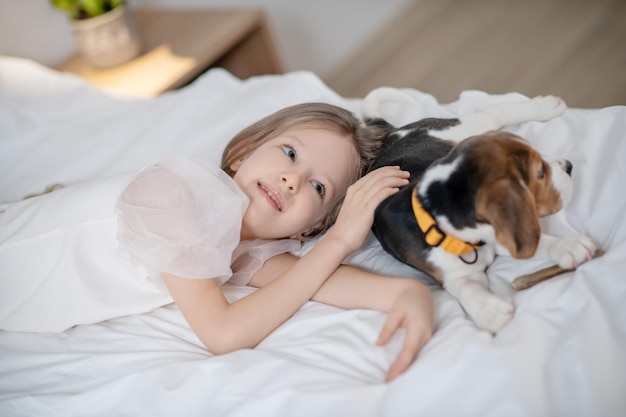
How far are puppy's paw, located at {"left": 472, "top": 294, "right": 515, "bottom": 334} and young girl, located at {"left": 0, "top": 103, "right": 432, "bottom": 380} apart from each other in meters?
0.09

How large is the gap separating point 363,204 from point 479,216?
0.28 metres

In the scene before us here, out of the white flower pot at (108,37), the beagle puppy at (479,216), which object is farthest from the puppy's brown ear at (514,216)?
the white flower pot at (108,37)

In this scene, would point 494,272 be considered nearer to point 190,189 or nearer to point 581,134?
point 581,134

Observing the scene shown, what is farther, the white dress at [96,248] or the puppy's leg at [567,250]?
the white dress at [96,248]

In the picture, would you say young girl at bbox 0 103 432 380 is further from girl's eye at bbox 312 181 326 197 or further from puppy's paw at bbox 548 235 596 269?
puppy's paw at bbox 548 235 596 269

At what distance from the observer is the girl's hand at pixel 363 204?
124cm

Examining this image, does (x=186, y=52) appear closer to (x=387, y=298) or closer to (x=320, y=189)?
(x=320, y=189)

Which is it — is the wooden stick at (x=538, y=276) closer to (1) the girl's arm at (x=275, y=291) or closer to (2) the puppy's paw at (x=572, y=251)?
(2) the puppy's paw at (x=572, y=251)

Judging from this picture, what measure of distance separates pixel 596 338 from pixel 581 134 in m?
0.61

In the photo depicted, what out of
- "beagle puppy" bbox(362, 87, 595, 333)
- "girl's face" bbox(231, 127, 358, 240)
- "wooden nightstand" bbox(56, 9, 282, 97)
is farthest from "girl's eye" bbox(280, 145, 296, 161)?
"wooden nightstand" bbox(56, 9, 282, 97)

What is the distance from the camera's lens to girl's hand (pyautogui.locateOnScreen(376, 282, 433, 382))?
1.01m

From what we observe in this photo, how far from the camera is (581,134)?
140cm

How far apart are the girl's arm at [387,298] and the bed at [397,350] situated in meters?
0.02

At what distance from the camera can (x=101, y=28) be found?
2.36 meters
